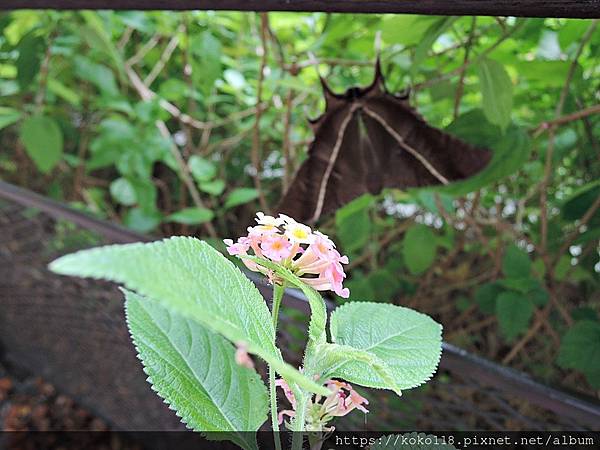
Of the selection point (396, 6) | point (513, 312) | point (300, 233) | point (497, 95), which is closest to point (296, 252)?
point (300, 233)

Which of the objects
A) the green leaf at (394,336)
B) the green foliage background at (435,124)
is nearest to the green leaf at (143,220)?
the green foliage background at (435,124)

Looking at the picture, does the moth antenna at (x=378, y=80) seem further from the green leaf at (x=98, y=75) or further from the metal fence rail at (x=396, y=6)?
the green leaf at (x=98, y=75)

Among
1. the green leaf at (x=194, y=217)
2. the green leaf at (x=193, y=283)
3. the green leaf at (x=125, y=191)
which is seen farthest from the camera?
the green leaf at (x=125, y=191)

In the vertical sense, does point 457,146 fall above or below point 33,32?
below

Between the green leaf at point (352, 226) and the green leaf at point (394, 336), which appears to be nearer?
the green leaf at point (394, 336)

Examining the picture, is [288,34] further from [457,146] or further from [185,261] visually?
[185,261]

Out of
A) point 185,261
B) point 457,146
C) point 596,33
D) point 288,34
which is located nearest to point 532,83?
point 596,33

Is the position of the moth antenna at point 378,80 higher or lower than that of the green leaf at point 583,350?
higher
